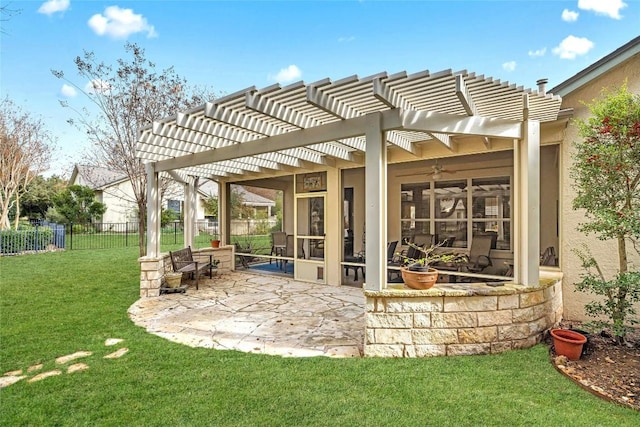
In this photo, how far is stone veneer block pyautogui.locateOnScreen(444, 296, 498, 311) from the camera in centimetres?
391

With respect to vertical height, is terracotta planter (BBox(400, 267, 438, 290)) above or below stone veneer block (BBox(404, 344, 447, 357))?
above

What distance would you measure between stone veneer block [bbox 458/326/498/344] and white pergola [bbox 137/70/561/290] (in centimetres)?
89

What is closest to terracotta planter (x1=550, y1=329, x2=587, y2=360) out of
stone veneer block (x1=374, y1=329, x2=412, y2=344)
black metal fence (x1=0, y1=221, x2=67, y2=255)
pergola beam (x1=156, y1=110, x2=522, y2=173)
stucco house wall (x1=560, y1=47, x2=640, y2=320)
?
stucco house wall (x1=560, y1=47, x2=640, y2=320)

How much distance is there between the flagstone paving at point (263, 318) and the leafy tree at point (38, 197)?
23914mm

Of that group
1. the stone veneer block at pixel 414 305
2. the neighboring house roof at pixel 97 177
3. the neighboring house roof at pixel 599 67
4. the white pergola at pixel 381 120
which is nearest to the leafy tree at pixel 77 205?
the neighboring house roof at pixel 97 177

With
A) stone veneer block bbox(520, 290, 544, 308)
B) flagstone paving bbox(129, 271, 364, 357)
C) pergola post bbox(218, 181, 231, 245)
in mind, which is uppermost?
pergola post bbox(218, 181, 231, 245)

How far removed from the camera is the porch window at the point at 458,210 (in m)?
7.69

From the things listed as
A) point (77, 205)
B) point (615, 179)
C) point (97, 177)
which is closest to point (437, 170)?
point (615, 179)

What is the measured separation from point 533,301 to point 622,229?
129 centimetres

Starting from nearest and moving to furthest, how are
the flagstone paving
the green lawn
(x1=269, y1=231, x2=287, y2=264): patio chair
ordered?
the green lawn < the flagstone paving < (x1=269, y1=231, x2=287, y2=264): patio chair

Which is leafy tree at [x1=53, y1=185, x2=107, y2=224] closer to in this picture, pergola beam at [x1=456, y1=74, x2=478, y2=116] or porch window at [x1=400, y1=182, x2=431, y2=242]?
porch window at [x1=400, y1=182, x2=431, y2=242]

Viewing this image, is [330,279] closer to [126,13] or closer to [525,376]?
[525,376]

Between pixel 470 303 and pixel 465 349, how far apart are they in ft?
1.76

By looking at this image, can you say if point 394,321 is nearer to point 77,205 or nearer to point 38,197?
point 77,205
